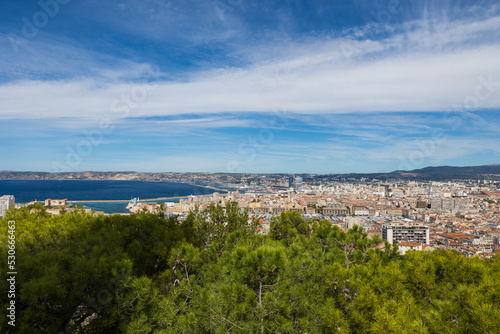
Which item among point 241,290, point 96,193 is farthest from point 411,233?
point 96,193

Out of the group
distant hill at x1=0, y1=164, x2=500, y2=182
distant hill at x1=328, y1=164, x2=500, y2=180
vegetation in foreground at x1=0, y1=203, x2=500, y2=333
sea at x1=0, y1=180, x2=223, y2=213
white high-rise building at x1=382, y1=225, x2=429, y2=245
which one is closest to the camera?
vegetation in foreground at x1=0, y1=203, x2=500, y2=333

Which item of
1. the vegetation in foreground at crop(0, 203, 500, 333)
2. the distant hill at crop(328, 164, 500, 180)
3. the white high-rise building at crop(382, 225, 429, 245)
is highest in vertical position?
the distant hill at crop(328, 164, 500, 180)

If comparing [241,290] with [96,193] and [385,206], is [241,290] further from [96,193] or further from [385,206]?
[96,193]

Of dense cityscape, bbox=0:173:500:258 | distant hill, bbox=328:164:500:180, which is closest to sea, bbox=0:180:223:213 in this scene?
dense cityscape, bbox=0:173:500:258

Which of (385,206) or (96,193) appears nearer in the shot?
(385,206)

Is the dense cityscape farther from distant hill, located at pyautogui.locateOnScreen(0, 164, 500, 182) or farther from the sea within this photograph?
the sea

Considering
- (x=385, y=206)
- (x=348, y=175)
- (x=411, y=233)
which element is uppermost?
(x=348, y=175)

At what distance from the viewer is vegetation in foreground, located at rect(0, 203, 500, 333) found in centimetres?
238

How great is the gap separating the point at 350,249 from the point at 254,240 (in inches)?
70.9

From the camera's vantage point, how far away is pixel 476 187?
10088cm

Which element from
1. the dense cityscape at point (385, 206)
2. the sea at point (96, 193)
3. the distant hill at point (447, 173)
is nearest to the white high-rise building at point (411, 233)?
the dense cityscape at point (385, 206)

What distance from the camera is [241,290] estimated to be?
302 cm

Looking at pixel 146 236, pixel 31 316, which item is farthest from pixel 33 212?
pixel 31 316

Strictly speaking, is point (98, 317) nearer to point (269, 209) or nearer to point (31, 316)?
point (31, 316)
